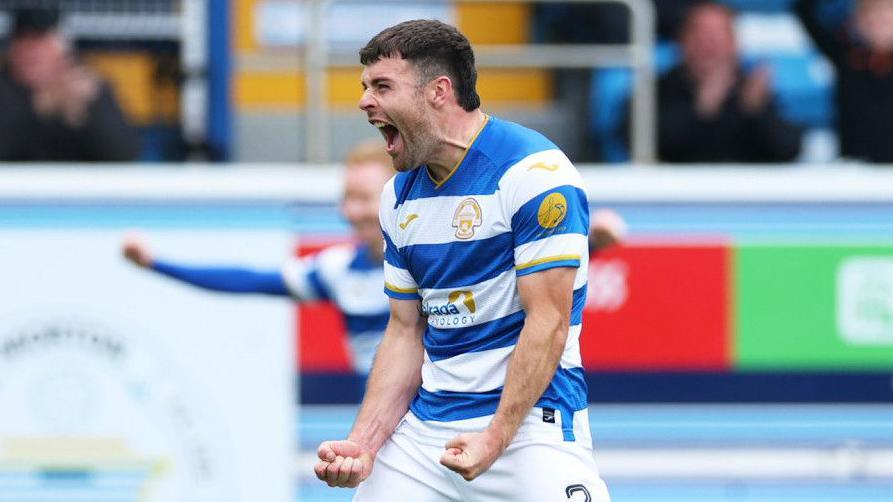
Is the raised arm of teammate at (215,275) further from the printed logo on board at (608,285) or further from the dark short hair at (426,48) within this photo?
the dark short hair at (426,48)

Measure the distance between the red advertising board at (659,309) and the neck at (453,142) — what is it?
3.04m

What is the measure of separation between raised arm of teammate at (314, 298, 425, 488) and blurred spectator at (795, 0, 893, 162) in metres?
3.64

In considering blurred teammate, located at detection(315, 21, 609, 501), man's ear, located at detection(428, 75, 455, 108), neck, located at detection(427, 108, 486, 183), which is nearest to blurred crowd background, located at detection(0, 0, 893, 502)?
blurred teammate, located at detection(315, 21, 609, 501)

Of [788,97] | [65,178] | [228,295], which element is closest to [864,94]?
[788,97]

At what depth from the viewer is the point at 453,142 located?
4238mm

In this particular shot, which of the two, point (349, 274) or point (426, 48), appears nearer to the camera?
point (426, 48)

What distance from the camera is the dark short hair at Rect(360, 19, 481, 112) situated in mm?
4125

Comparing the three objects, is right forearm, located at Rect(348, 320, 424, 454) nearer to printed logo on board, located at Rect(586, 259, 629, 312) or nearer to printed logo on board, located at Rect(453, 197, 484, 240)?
printed logo on board, located at Rect(453, 197, 484, 240)

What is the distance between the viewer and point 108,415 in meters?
7.19

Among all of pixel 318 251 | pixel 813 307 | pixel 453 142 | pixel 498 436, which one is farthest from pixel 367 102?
pixel 813 307

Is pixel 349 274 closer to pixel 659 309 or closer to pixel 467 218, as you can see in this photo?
pixel 659 309

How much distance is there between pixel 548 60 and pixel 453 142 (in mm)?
3126

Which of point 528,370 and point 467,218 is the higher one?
point 467,218

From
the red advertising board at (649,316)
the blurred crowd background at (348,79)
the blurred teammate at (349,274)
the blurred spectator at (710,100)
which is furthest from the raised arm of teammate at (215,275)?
the blurred spectator at (710,100)
